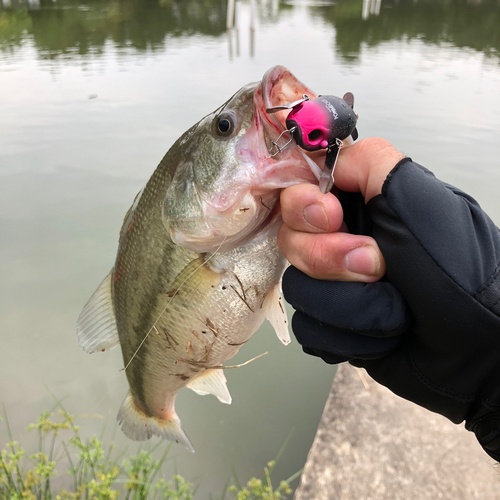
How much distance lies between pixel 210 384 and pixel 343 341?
3.30 ft

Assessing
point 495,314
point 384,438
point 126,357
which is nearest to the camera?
point 495,314

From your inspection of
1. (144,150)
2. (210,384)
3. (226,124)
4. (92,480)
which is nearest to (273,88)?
(226,124)

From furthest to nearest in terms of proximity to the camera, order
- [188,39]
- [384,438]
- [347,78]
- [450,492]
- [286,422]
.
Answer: [188,39] < [347,78] < [286,422] < [384,438] < [450,492]

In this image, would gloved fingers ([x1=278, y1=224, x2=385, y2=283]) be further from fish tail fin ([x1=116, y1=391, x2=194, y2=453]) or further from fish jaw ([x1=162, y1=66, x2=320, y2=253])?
fish tail fin ([x1=116, y1=391, x2=194, y2=453])

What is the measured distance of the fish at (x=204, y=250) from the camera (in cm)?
125

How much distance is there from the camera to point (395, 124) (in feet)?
29.0

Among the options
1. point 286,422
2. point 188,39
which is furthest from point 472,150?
point 188,39

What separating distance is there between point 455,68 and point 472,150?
27.4 feet

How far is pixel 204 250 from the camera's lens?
1.47 m

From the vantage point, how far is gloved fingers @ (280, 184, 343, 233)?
1.14 m

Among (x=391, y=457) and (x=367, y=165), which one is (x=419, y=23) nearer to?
(x=391, y=457)

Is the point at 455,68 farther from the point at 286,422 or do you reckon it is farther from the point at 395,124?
the point at 286,422

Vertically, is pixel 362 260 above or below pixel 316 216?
below

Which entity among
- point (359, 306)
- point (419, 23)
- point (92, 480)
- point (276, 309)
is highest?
point (419, 23)
